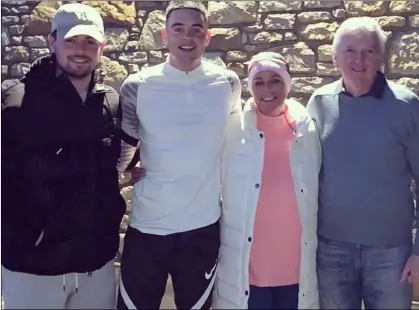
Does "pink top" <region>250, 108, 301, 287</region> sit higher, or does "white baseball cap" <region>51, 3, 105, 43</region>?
"white baseball cap" <region>51, 3, 105, 43</region>

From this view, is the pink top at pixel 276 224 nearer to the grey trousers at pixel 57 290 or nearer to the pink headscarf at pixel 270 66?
the pink headscarf at pixel 270 66

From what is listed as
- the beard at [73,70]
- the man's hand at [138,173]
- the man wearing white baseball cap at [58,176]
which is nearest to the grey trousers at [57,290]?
the man wearing white baseball cap at [58,176]

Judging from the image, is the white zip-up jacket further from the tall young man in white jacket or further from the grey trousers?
the grey trousers

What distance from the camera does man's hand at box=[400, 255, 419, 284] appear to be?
216 centimetres

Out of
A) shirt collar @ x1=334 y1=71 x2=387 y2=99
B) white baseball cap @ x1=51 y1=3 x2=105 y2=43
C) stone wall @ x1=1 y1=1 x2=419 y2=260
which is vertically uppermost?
white baseball cap @ x1=51 y1=3 x2=105 y2=43

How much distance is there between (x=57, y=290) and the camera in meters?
2.18

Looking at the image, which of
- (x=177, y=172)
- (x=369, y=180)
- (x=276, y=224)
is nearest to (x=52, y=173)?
(x=177, y=172)

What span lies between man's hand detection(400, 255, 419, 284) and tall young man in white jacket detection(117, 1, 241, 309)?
2.24 ft

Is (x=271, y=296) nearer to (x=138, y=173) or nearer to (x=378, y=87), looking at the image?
(x=138, y=173)

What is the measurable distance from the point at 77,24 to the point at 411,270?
4.88 ft

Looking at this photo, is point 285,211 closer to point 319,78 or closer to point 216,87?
point 216,87

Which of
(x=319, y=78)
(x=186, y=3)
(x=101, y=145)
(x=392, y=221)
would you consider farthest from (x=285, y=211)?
(x=319, y=78)

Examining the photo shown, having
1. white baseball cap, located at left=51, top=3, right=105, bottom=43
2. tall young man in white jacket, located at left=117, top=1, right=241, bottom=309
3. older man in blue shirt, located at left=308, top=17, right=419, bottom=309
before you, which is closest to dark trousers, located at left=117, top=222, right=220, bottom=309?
tall young man in white jacket, located at left=117, top=1, right=241, bottom=309

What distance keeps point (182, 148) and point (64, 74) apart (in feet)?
1.62
